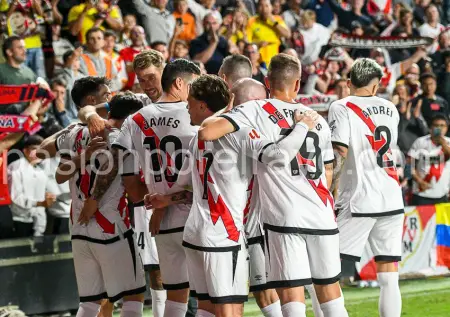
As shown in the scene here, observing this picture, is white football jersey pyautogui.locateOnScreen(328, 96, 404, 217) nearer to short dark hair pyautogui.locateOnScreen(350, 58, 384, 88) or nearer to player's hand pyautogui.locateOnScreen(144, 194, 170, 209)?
short dark hair pyautogui.locateOnScreen(350, 58, 384, 88)

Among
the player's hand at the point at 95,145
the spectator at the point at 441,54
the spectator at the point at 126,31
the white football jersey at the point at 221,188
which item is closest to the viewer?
the white football jersey at the point at 221,188

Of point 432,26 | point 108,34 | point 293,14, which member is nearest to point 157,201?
point 108,34

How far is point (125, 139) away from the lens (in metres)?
7.44

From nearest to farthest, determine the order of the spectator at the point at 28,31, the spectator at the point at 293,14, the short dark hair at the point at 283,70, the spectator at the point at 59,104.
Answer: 1. the short dark hair at the point at 283,70
2. the spectator at the point at 59,104
3. the spectator at the point at 28,31
4. the spectator at the point at 293,14

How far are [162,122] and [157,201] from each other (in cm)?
62

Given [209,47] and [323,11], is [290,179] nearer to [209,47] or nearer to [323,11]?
[209,47]

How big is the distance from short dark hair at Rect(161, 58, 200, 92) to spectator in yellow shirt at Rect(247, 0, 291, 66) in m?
8.91

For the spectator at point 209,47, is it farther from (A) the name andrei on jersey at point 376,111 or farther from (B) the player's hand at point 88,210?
(B) the player's hand at point 88,210

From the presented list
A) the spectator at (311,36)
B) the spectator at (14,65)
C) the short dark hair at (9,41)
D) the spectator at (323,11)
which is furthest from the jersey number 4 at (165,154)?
the spectator at (323,11)

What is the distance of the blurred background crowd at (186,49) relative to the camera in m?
11.5

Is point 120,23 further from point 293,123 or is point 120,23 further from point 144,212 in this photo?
point 293,123

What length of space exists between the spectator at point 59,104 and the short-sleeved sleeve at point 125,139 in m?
5.45

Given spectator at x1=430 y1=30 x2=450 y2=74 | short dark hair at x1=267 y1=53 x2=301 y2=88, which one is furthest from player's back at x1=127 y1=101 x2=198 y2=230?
spectator at x1=430 y1=30 x2=450 y2=74

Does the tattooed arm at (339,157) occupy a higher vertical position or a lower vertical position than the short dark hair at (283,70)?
lower
